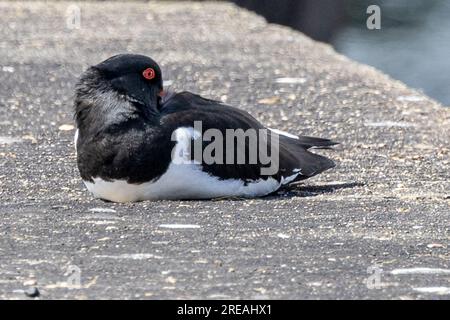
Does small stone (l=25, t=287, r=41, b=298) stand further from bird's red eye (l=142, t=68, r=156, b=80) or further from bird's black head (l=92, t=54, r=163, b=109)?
bird's red eye (l=142, t=68, r=156, b=80)

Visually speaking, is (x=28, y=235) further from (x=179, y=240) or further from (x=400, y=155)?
(x=400, y=155)

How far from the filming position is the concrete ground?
5.37 meters

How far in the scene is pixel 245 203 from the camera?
684cm

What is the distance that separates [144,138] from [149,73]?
1.48ft

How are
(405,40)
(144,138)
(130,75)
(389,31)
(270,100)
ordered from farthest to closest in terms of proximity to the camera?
(389,31) < (405,40) < (270,100) < (130,75) < (144,138)

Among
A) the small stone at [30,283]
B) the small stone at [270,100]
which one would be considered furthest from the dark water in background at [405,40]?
the small stone at [30,283]

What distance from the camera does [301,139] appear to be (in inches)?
305

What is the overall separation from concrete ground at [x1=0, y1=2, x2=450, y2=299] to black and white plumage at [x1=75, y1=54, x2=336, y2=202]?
0.10 metres

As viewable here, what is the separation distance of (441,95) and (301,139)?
8.25m

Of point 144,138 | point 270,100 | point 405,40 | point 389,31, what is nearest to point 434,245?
point 144,138

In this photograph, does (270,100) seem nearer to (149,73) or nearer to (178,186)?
(149,73)

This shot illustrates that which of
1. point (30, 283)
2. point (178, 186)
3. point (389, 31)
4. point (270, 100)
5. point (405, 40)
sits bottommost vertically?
point (30, 283)

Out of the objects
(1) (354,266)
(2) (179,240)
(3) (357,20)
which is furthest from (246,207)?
(3) (357,20)

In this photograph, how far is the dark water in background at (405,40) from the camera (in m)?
17.1
